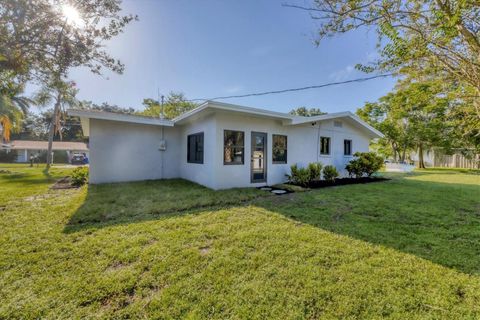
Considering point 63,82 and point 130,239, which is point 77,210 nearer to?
point 130,239

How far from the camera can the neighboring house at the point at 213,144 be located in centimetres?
712

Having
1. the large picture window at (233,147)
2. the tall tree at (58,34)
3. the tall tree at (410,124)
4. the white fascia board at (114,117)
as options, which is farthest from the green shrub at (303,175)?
the tall tree at (410,124)

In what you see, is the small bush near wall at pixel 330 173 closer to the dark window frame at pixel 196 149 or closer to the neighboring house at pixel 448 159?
the dark window frame at pixel 196 149

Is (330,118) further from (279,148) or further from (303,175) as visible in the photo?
(303,175)

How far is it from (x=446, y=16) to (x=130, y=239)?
5.18m

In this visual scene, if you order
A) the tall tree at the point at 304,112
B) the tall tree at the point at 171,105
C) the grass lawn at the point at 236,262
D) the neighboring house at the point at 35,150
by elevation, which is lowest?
the grass lawn at the point at 236,262

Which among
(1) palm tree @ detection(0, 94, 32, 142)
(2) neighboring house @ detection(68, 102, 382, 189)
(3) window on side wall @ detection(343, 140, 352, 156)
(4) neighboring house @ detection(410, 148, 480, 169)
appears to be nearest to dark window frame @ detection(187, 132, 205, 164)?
(2) neighboring house @ detection(68, 102, 382, 189)

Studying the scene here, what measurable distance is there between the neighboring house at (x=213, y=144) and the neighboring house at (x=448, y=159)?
18.8 m

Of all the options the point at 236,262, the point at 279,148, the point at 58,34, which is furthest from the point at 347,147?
the point at 58,34

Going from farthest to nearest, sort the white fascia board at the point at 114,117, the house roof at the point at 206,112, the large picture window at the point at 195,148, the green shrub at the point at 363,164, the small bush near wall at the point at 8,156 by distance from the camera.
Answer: the small bush near wall at the point at 8,156 < the green shrub at the point at 363,164 < the large picture window at the point at 195,148 < the white fascia board at the point at 114,117 < the house roof at the point at 206,112

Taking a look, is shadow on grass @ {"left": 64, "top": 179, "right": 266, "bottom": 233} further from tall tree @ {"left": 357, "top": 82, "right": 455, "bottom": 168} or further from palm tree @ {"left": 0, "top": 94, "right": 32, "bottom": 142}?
tall tree @ {"left": 357, "top": 82, "right": 455, "bottom": 168}

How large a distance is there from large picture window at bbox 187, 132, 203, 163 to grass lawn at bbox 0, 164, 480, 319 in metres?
3.41

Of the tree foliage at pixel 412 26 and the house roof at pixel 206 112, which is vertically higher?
the tree foliage at pixel 412 26

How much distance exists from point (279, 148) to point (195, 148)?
3392 mm
